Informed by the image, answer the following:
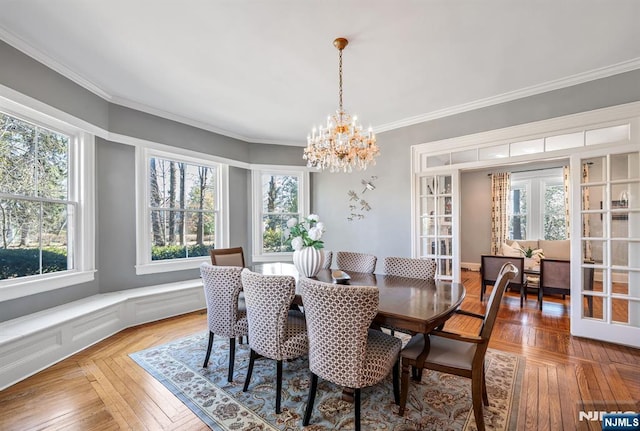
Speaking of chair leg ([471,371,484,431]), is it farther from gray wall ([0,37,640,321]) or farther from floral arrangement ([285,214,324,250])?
gray wall ([0,37,640,321])

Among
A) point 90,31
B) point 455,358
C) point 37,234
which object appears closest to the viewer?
Answer: point 455,358

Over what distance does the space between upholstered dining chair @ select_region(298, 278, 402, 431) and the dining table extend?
0.71 ft

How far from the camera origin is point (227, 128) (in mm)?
4727

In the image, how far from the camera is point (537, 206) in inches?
271

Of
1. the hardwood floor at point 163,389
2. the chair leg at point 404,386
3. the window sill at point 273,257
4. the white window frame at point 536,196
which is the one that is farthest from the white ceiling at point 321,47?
the white window frame at point 536,196

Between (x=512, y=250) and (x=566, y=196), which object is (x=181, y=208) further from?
(x=566, y=196)

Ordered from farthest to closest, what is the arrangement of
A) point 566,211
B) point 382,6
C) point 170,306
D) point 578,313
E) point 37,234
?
point 566,211 → point 170,306 → point 578,313 → point 37,234 → point 382,6

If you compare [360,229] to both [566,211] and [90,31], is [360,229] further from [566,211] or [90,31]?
[566,211]

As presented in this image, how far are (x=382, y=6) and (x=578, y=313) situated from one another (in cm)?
380

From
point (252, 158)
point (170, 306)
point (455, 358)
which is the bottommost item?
point (170, 306)

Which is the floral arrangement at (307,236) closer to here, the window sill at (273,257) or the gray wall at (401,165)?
the gray wall at (401,165)

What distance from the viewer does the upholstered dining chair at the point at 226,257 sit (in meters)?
3.33

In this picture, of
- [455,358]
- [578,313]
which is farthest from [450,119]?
[455,358]

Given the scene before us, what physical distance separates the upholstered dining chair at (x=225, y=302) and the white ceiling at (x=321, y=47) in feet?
6.56
